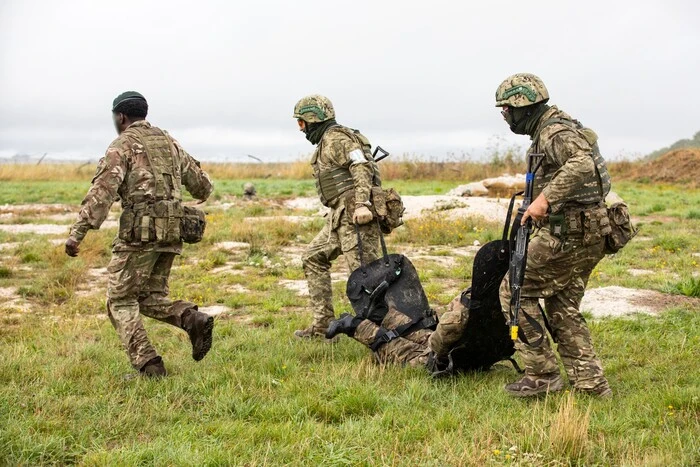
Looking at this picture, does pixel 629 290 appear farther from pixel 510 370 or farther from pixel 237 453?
pixel 237 453

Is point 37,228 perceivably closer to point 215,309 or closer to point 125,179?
point 215,309

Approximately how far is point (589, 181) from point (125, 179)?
341 centimetres

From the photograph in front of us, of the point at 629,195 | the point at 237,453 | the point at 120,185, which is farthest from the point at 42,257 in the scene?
the point at 629,195

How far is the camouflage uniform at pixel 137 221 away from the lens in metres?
5.12

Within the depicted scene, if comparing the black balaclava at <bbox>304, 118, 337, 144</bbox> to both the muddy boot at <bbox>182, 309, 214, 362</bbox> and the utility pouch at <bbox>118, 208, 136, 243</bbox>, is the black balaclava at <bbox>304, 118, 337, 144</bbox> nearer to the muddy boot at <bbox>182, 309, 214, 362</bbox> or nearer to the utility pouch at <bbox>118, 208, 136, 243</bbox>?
the utility pouch at <bbox>118, 208, 136, 243</bbox>

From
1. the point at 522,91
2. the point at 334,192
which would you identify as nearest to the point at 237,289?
the point at 334,192

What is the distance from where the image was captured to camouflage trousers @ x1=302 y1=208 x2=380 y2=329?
6.30 meters

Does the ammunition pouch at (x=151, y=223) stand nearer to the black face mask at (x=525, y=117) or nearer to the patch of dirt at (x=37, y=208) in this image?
the black face mask at (x=525, y=117)

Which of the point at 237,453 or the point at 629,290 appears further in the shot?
the point at 629,290

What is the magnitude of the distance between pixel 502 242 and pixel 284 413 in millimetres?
1889

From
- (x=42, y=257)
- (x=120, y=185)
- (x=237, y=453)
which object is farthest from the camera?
(x=42, y=257)

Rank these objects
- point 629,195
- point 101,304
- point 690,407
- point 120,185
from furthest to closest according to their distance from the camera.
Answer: point 629,195 < point 101,304 < point 120,185 < point 690,407

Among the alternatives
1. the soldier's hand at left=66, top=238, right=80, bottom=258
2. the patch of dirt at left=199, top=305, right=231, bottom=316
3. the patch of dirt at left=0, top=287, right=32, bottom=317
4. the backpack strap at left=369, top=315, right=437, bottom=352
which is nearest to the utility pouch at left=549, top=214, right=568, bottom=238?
the backpack strap at left=369, top=315, right=437, bottom=352

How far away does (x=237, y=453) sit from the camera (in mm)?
3840
